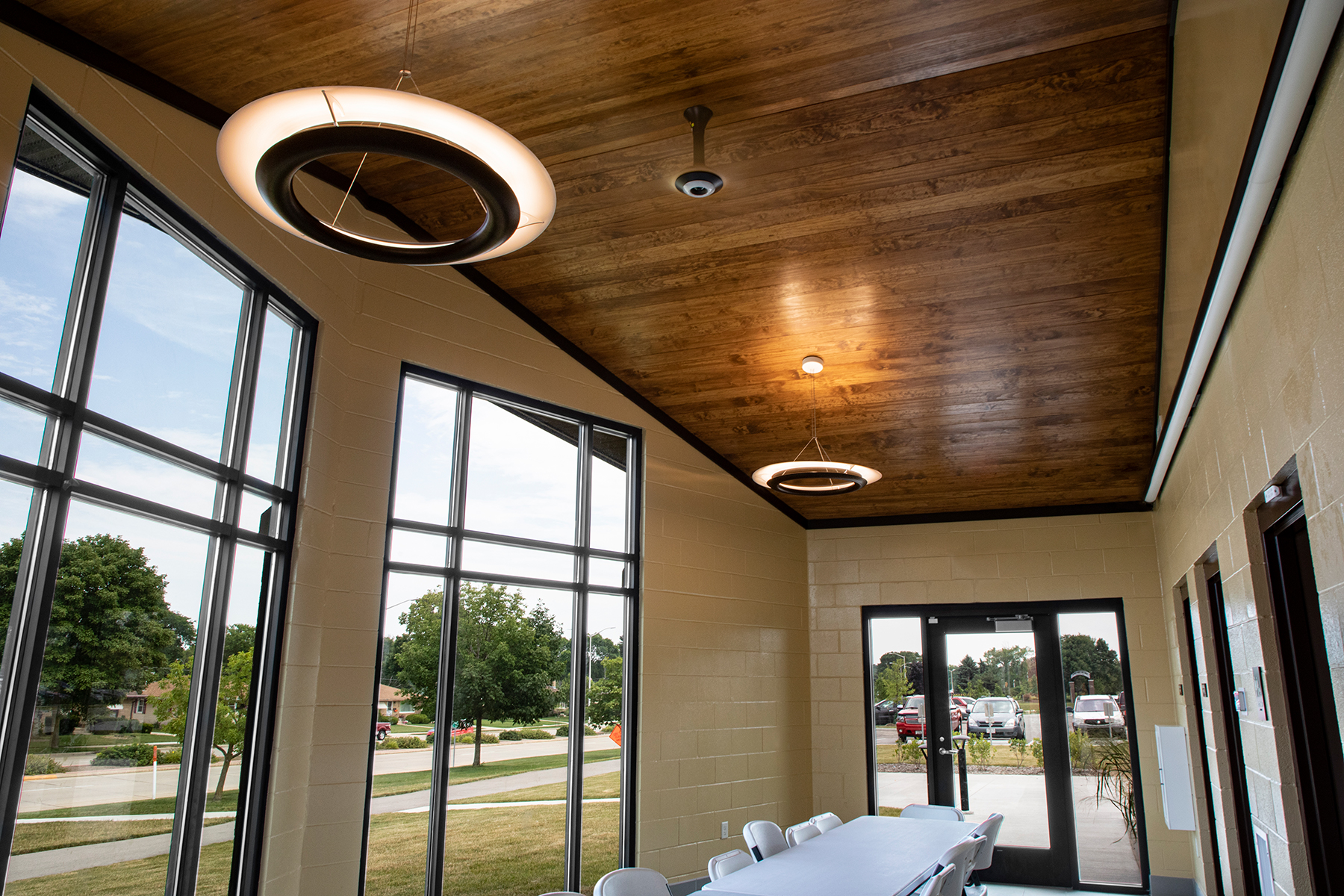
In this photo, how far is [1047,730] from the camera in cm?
758

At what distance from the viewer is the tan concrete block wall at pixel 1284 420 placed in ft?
6.39

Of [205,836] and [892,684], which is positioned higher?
Answer: [892,684]

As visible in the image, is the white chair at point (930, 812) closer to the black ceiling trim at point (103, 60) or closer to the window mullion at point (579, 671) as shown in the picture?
→ the window mullion at point (579, 671)

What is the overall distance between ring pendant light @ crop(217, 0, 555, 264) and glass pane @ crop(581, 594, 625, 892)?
3.71 m

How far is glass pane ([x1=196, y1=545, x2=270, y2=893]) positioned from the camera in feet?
12.9

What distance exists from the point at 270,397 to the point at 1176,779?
647cm

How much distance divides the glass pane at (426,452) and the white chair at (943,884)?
127 inches

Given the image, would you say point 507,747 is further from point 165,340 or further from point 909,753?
point 909,753

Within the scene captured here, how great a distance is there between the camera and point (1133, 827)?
7.18 metres

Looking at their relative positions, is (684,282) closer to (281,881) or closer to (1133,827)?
(281,881)

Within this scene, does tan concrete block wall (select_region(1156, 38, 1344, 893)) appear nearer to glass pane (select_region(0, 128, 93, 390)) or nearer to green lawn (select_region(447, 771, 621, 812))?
glass pane (select_region(0, 128, 93, 390))

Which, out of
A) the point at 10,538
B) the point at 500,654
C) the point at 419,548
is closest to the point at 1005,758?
the point at 500,654

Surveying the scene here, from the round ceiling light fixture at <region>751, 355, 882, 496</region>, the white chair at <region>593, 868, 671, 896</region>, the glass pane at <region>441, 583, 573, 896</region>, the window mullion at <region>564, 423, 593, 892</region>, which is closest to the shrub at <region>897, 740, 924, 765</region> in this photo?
the round ceiling light fixture at <region>751, 355, 882, 496</region>

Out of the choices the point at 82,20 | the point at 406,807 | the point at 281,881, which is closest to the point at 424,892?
the point at 406,807
